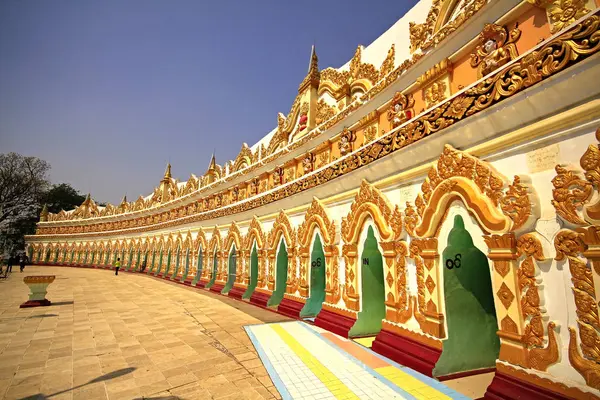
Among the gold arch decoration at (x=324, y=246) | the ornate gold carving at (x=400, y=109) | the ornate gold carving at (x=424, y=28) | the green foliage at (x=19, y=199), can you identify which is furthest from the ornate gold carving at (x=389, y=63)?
the green foliage at (x=19, y=199)

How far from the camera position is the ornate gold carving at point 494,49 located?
3.91m

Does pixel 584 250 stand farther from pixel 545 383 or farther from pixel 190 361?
pixel 190 361

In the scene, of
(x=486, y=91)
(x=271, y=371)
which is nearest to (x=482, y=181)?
(x=486, y=91)

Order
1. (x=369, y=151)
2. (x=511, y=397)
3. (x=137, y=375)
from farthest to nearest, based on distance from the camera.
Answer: (x=369, y=151) → (x=137, y=375) → (x=511, y=397)

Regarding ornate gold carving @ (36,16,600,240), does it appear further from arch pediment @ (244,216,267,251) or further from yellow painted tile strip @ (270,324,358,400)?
yellow painted tile strip @ (270,324,358,400)

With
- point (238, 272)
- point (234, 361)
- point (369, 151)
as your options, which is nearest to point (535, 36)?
point (369, 151)

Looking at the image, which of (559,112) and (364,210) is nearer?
(559,112)

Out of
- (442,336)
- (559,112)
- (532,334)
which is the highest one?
(559,112)

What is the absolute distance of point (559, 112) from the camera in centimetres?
326

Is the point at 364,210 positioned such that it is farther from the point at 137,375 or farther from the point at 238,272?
the point at 238,272

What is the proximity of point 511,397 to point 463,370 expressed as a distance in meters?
1.26

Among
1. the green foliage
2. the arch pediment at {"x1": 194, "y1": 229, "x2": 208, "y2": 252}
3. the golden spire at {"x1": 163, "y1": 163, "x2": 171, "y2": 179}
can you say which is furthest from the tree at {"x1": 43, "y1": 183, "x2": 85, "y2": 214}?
the arch pediment at {"x1": 194, "y1": 229, "x2": 208, "y2": 252}

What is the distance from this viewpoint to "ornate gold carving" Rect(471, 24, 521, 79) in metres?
3.91

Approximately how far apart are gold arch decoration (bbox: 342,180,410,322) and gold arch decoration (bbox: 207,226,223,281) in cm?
893
